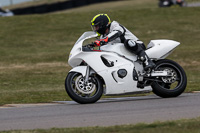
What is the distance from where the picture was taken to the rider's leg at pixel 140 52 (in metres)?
9.18

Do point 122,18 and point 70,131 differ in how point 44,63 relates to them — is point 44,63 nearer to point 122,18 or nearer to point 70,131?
point 122,18

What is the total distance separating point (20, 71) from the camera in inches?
664

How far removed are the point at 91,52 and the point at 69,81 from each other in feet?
2.22

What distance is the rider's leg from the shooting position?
30.1 ft

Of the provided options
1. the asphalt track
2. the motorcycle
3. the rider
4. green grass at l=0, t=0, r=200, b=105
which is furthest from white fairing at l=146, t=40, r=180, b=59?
green grass at l=0, t=0, r=200, b=105

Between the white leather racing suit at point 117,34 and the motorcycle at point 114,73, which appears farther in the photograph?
the white leather racing suit at point 117,34

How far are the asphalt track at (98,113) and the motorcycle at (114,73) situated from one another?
8.9 inches

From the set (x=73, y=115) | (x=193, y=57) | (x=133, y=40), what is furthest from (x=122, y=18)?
(x=73, y=115)

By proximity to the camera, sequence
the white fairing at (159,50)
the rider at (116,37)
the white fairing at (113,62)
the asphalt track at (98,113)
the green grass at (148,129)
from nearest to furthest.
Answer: the green grass at (148,129) < the asphalt track at (98,113) < the white fairing at (113,62) < the rider at (116,37) < the white fairing at (159,50)

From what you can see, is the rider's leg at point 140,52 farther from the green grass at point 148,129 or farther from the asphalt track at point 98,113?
the green grass at point 148,129

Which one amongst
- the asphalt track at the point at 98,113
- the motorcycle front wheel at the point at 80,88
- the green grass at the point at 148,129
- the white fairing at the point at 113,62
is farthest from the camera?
the white fairing at the point at 113,62

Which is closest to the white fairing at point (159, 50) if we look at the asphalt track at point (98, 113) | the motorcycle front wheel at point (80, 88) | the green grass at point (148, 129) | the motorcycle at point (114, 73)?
the motorcycle at point (114, 73)

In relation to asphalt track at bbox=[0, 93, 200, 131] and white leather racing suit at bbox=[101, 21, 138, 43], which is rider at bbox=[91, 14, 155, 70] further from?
asphalt track at bbox=[0, 93, 200, 131]

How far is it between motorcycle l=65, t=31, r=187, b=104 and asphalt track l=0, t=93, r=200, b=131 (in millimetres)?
226
